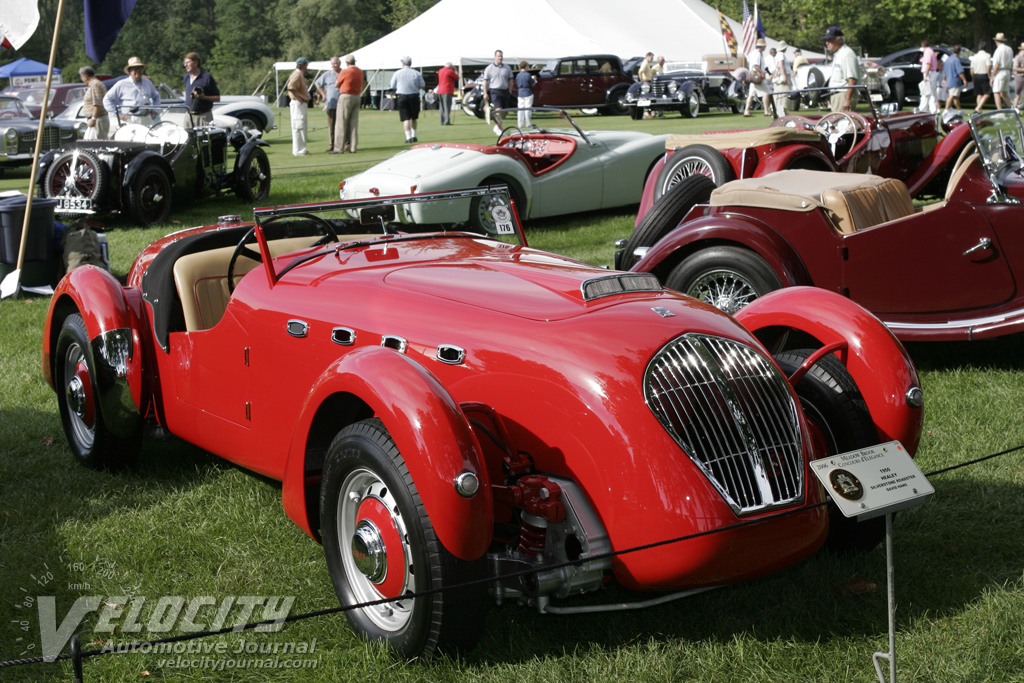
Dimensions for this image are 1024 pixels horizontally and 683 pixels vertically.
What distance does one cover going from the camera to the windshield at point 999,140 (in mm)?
→ 6004

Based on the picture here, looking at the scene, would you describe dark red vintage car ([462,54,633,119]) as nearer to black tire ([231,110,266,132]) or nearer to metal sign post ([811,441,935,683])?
black tire ([231,110,266,132])

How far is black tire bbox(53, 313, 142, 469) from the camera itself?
14.5 feet

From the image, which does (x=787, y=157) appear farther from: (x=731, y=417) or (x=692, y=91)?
(x=692, y=91)

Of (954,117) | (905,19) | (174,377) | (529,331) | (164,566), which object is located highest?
(905,19)

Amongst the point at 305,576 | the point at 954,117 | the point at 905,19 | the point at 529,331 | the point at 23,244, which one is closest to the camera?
the point at 529,331

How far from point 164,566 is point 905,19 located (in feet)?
134

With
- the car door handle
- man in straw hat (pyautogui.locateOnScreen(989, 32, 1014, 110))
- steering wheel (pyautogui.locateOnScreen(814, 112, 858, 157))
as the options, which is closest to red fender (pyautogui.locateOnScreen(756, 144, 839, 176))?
steering wheel (pyautogui.locateOnScreen(814, 112, 858, 157))

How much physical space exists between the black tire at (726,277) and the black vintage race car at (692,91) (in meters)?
21.4

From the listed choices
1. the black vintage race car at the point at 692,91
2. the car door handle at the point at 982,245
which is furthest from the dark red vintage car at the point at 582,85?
the car door handle at the point at 982,245

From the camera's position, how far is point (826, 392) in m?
Result: 3.39

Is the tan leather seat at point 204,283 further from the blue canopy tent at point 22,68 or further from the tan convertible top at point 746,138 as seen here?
the blue canopy tent at point 22,68

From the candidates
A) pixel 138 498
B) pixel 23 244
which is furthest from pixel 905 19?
pixel 138 498

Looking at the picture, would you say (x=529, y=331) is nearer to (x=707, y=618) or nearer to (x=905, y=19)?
(x=707, y=618)

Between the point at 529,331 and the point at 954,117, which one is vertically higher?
the point at 954,117
